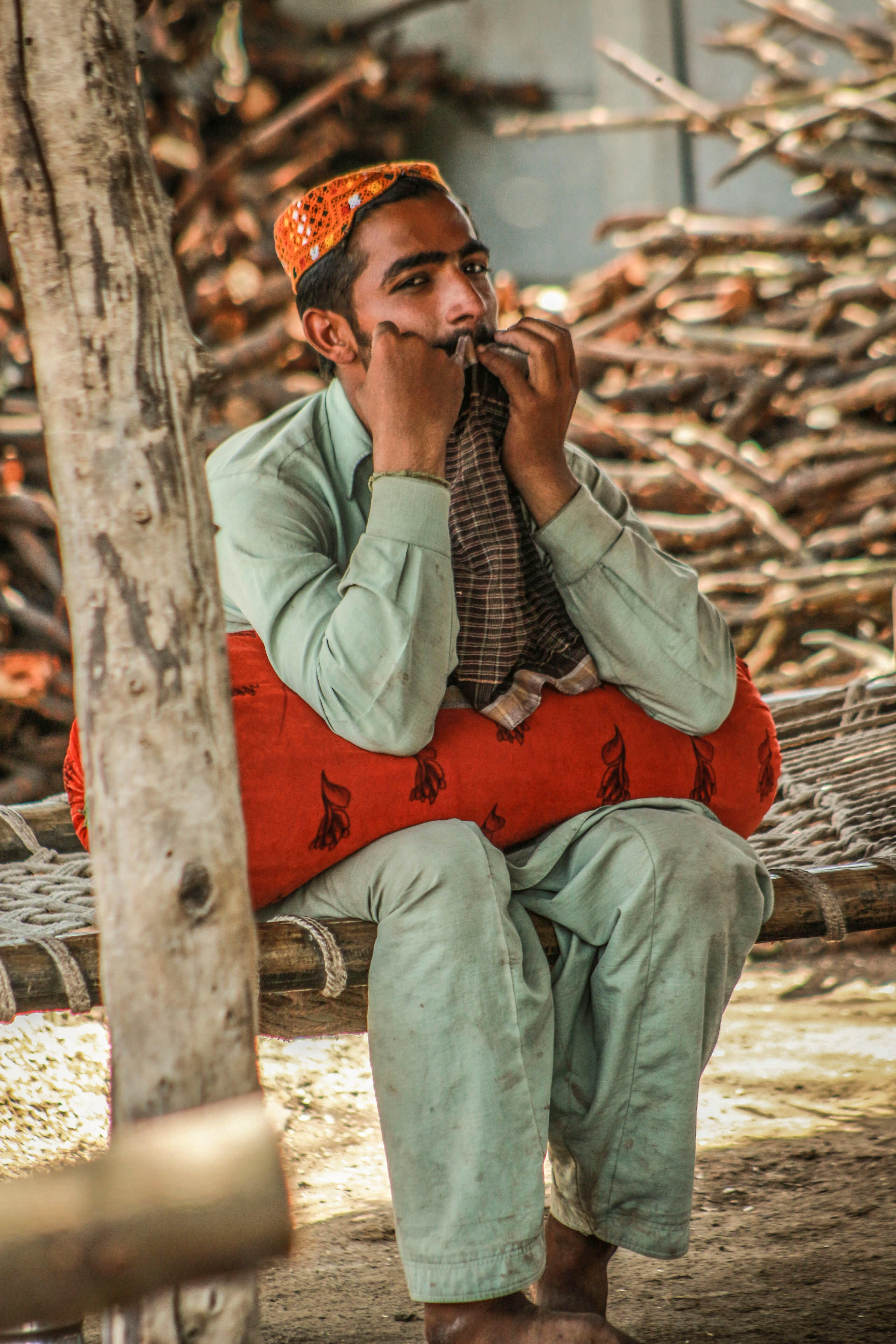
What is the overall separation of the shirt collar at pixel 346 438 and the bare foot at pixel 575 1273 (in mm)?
861

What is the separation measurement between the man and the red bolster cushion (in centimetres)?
3

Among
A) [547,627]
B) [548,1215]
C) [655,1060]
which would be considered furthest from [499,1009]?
[547,627]

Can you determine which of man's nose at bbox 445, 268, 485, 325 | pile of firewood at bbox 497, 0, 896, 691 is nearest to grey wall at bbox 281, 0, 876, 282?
pile of firewood at bbox 497, 0, 896, 691

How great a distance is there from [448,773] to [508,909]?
15cm

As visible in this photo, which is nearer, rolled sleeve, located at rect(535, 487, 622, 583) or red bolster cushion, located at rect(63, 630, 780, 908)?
red bolster cushion, located at rect(63, 630, 780, 908)

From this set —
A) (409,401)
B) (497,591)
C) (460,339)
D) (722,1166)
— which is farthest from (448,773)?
(722,1166)

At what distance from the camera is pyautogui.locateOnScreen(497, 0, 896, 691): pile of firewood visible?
4.27 meters

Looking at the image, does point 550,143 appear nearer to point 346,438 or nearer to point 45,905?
point 346,438

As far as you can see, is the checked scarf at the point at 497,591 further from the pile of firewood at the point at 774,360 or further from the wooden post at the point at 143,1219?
the pile of firewood at the point at 774,360

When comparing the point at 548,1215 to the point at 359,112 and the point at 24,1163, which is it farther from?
the point at 359,112

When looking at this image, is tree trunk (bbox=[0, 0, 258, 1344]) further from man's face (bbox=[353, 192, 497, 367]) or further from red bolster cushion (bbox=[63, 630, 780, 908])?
man's face (bbox=[353, 192, 497, 367])

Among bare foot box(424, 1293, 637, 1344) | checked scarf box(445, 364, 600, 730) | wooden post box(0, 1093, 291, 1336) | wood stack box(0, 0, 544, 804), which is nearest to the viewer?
wooden post box(0, 1093, 291, 1336)

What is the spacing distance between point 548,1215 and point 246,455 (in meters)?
0.93

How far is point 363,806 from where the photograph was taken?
4.51 feet
